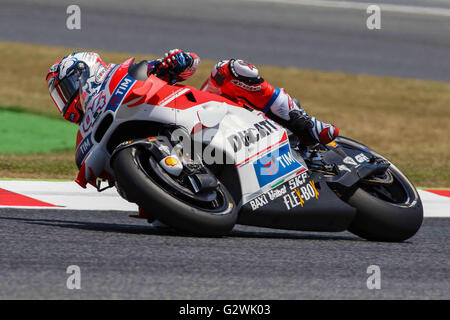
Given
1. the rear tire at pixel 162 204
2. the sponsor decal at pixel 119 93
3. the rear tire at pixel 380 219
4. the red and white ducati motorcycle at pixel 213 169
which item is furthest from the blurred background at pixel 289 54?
the rear tire at pixel 162 204

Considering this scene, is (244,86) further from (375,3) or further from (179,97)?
(375,3)

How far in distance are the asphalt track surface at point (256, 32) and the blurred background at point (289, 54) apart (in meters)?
0.03

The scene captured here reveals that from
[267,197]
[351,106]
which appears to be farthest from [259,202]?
[351,106]

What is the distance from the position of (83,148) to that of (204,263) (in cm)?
153

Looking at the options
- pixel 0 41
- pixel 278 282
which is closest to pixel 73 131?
pixel 0 41

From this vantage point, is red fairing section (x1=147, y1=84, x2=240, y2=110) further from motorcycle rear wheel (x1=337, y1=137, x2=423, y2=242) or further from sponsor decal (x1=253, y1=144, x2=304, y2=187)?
motorcycle rear wheel (x1=337, y1=137, x2=423, y2=242)

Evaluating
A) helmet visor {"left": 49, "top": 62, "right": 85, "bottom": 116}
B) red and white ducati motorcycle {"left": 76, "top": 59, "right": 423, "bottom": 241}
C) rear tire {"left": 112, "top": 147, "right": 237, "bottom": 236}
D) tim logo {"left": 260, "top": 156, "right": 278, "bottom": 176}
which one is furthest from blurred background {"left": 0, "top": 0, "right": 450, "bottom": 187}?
rear tire {"left": 112, "top": 147, "right": 237, "bottom": 236}

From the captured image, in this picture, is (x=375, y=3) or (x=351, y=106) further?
(x=375, y=3)

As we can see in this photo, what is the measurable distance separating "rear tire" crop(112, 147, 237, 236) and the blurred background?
4.69 metres

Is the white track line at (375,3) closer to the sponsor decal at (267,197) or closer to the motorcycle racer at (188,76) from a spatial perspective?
the motorcycle racer at (188,76)

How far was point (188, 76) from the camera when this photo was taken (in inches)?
251

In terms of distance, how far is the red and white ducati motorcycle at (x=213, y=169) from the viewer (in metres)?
5.79

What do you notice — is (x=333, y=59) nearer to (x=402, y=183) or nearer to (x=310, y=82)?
Answer: (x=310, y=82)

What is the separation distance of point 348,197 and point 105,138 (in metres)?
1.73
